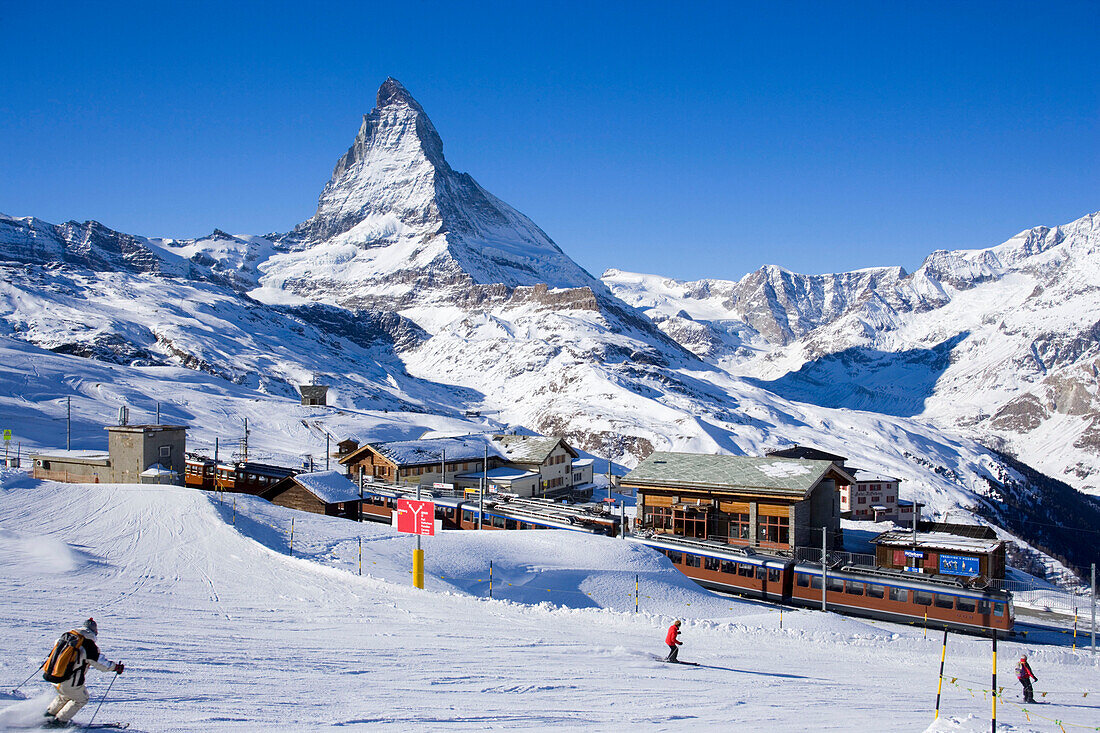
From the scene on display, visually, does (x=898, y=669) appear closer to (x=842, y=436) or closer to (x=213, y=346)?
(x=842, y=436)

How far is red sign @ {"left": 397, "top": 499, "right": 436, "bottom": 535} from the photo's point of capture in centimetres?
2673

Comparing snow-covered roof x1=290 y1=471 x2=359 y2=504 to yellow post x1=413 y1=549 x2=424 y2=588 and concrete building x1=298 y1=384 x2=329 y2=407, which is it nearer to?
yellow post x1=413 y1=549 x2=424 y2=588

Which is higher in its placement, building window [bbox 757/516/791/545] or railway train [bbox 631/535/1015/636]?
building window [bbox 757/516/791/545]

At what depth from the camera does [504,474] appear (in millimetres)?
61625

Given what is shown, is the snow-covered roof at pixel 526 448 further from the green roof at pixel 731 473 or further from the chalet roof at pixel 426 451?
the green roof at pixel 731 473

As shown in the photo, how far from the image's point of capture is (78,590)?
787 inches

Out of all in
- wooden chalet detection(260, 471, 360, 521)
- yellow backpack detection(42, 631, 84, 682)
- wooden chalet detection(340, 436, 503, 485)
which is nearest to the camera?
yellow backpack detection(42, 631, 84, 682)

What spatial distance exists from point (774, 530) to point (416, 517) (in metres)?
24.4

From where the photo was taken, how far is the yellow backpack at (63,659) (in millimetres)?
9242

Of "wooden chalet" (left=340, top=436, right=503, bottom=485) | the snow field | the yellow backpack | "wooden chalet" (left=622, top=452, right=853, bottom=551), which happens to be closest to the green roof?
"wooden chalet" (left=622, top=452, right=853, bottom=551)

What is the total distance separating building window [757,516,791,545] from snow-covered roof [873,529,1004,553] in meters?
8.04

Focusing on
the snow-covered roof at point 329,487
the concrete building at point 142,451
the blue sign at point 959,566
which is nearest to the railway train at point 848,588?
the blue sign at point 959,566

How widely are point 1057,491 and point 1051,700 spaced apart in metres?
203

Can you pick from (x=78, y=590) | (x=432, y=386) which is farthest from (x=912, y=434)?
(x=78, y=590)
